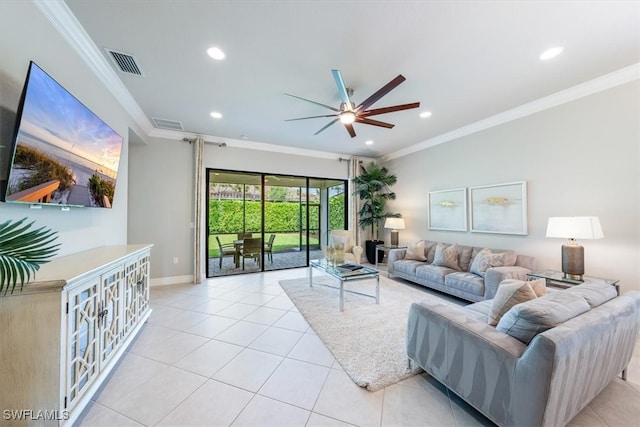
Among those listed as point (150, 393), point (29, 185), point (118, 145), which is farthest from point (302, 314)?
point (118, 145)

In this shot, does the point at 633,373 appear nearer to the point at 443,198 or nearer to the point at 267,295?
the point at 443,198

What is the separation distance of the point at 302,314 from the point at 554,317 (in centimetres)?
255

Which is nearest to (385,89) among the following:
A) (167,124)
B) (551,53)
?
(551,53)

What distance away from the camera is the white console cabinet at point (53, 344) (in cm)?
126

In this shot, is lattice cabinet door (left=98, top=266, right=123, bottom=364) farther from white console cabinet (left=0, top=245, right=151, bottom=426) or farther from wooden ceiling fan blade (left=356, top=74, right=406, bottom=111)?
wooden ceiling fan blade (left=356, top=74, right=406, bottom=111)

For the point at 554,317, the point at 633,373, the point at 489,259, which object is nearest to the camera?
the point at 554,317

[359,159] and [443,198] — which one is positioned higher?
[359,159]

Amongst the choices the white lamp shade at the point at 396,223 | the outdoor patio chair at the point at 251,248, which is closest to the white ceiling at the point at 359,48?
the white lamp shade at the point at 396,223

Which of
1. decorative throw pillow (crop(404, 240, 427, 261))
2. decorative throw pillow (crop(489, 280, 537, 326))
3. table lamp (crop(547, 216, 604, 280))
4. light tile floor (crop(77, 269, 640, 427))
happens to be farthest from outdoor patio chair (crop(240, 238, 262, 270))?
table lamp (crop(547, 216, 604, 280))

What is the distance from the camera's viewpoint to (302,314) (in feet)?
10.5

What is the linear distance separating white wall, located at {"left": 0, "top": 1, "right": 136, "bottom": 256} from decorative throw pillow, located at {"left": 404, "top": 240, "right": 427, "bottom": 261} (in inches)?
188

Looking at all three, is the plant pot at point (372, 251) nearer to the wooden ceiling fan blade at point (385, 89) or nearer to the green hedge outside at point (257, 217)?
the green hedge outside at point (257, 217)

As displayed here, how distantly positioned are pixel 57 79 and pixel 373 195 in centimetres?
576

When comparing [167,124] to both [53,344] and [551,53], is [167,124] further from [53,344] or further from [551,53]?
[551,53]
